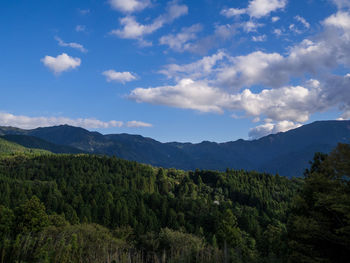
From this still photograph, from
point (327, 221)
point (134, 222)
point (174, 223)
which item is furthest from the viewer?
point (174, 223)

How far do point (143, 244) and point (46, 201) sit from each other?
69117 millimetres

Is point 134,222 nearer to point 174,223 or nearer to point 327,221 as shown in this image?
point 174,223

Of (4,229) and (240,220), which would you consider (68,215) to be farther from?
(240,220)

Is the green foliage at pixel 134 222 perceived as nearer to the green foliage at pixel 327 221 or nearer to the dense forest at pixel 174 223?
the dense forest at pixel 174 223

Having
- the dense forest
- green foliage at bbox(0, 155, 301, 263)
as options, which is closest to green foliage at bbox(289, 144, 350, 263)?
the dense forest

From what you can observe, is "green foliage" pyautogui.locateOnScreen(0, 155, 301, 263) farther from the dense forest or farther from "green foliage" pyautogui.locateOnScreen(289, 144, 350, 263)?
"green foliage" pyautogui.locateOnScreen(289, 144, 350, 263)

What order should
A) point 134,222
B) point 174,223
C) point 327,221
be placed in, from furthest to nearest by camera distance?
point 174,223 → point 134,222 → point 327,221

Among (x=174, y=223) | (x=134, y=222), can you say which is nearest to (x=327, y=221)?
(x=134, y=222)

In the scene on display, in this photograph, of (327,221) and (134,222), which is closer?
(327,221)

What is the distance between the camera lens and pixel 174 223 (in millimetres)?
121938

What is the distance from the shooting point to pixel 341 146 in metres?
26.9

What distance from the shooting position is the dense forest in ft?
91.2

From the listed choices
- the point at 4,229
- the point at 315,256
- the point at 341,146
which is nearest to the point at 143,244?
the point at 4,229

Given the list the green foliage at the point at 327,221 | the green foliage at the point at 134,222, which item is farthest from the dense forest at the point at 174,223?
the green foliage at the point at 134,222
